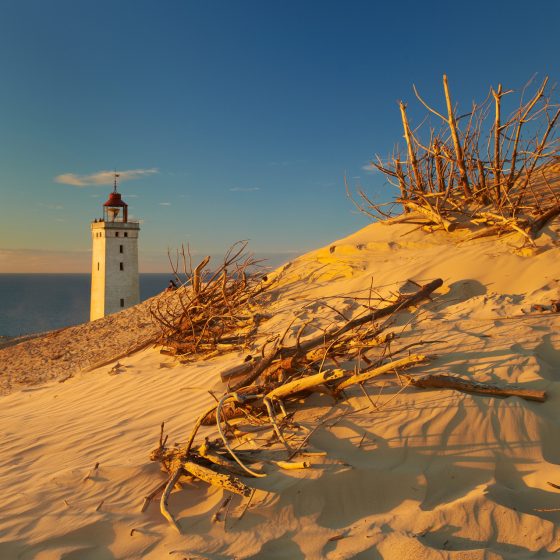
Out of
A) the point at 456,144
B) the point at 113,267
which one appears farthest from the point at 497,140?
the point at 113,267

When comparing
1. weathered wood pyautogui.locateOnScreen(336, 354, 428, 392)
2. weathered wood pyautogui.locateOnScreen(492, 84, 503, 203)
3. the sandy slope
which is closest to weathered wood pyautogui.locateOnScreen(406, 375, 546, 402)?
the sandy slope

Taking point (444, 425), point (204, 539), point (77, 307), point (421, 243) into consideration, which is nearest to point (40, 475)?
point (204, 539)

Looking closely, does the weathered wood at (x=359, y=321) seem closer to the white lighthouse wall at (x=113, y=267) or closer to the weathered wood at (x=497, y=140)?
the weathered wood at (x=497, y=140)

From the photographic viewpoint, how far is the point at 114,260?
108 feet

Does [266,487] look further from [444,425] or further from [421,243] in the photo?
[421,243]

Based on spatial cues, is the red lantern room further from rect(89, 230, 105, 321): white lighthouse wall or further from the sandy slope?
the sandy slope

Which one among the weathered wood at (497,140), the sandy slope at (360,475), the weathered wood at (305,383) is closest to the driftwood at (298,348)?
the sandy slope at (360,475)

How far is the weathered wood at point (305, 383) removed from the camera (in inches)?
129

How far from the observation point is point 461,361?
152 inches

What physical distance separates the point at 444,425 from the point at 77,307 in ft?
307

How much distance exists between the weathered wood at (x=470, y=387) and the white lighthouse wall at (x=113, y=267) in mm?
31284

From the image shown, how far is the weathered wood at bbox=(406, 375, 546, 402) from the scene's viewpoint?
329 centimetres

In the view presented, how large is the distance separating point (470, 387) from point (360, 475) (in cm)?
118

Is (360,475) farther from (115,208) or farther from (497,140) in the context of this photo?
(115,208)
